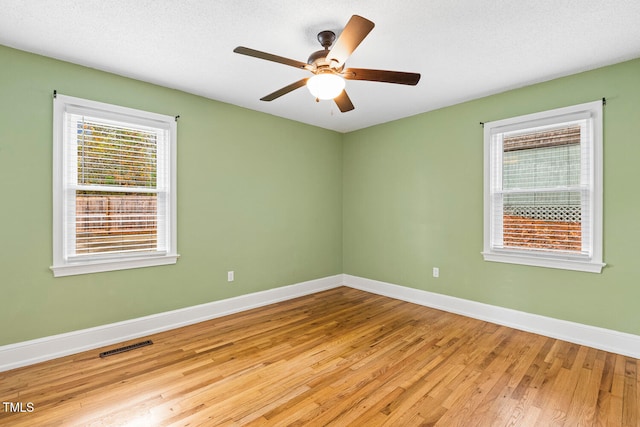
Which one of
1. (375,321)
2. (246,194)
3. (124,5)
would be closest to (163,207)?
(246,194)

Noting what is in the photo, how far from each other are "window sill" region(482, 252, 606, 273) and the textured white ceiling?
72.2 inches

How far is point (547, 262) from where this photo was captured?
318 cm

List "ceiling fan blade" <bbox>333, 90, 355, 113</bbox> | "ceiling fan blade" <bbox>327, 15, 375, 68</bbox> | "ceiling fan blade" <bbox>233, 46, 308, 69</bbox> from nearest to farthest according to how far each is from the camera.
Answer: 1. "ceiling fan blade" <bbox>327, 15, 375, 68</bbox>
2. "ceiling fan blade" <bbox>233, 46, 308, 69</bbox>
3. "ceiling fan blade" <bbox>333, 90, 355, 113</bbox>

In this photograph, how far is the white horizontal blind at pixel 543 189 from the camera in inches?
119

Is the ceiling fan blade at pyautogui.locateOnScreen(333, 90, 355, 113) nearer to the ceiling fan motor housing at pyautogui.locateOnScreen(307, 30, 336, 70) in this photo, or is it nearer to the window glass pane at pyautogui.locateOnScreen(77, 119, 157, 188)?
the ceiling fan motor housing at pyautogui.locateOnScreen(307, 30, 336, 70)

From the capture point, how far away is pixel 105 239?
2992mm

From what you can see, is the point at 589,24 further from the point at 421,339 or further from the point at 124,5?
the point at 124,5

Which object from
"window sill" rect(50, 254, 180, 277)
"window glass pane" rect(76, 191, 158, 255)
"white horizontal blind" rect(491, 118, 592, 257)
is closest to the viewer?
"window sill" rect(50, 254, 180, 277)

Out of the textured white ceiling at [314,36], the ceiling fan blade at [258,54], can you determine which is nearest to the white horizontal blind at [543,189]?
the textured white ceiling at [314,36]

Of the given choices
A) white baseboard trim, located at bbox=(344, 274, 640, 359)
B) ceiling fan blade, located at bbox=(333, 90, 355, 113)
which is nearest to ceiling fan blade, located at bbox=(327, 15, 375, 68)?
ceiling fan blade, located at bbox=(333, 90, 355, 113)

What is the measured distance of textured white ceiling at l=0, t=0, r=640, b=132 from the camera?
204 cm

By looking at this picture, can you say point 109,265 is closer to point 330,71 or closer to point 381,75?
point 330,71

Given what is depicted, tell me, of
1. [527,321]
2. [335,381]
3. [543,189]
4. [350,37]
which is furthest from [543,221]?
[350,37]

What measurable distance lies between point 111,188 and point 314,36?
92.7 inches
